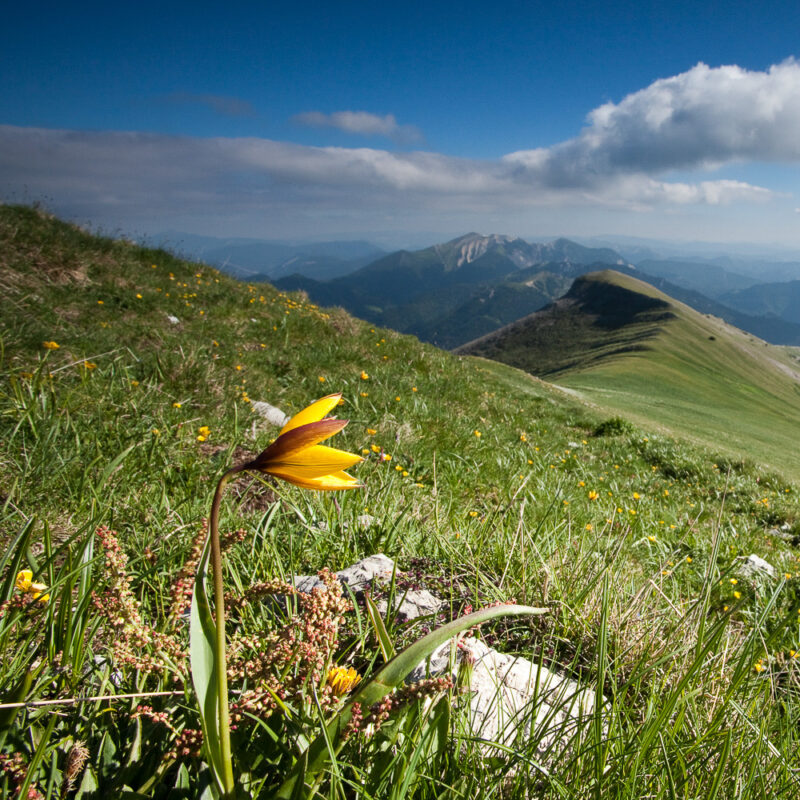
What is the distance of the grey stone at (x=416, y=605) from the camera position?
6.46 ft

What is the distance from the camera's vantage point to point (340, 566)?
2.41 metres

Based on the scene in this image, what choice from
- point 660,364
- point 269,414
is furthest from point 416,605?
point 660,364

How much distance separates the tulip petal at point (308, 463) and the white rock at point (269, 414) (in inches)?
163

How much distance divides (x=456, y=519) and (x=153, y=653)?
1.93m

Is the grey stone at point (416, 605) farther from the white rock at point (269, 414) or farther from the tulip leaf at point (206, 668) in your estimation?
the white rock at point (269, 414)

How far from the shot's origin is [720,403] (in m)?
54.3

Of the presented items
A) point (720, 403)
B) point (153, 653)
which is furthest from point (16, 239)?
point (720, 403)

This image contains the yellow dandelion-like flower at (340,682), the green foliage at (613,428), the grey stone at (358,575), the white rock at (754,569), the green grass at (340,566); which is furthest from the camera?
the green foliage at (613,428)

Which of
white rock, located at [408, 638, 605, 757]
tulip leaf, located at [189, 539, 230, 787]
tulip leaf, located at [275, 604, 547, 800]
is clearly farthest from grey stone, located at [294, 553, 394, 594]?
tulip leaf, located at [189, 539, 230, 787]

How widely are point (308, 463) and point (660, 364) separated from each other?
255ft

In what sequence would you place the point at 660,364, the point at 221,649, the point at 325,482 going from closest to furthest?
the point at 221,649 → the point at 325,482 → the point at 660,364

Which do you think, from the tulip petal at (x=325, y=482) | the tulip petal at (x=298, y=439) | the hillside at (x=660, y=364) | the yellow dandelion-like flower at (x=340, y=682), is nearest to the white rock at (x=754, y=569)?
the yellow dandelion-like flower at (x=340, y=682)

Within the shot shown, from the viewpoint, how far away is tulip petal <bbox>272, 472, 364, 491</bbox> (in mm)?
868

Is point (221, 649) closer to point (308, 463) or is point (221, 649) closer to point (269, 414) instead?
point (308, 463)
